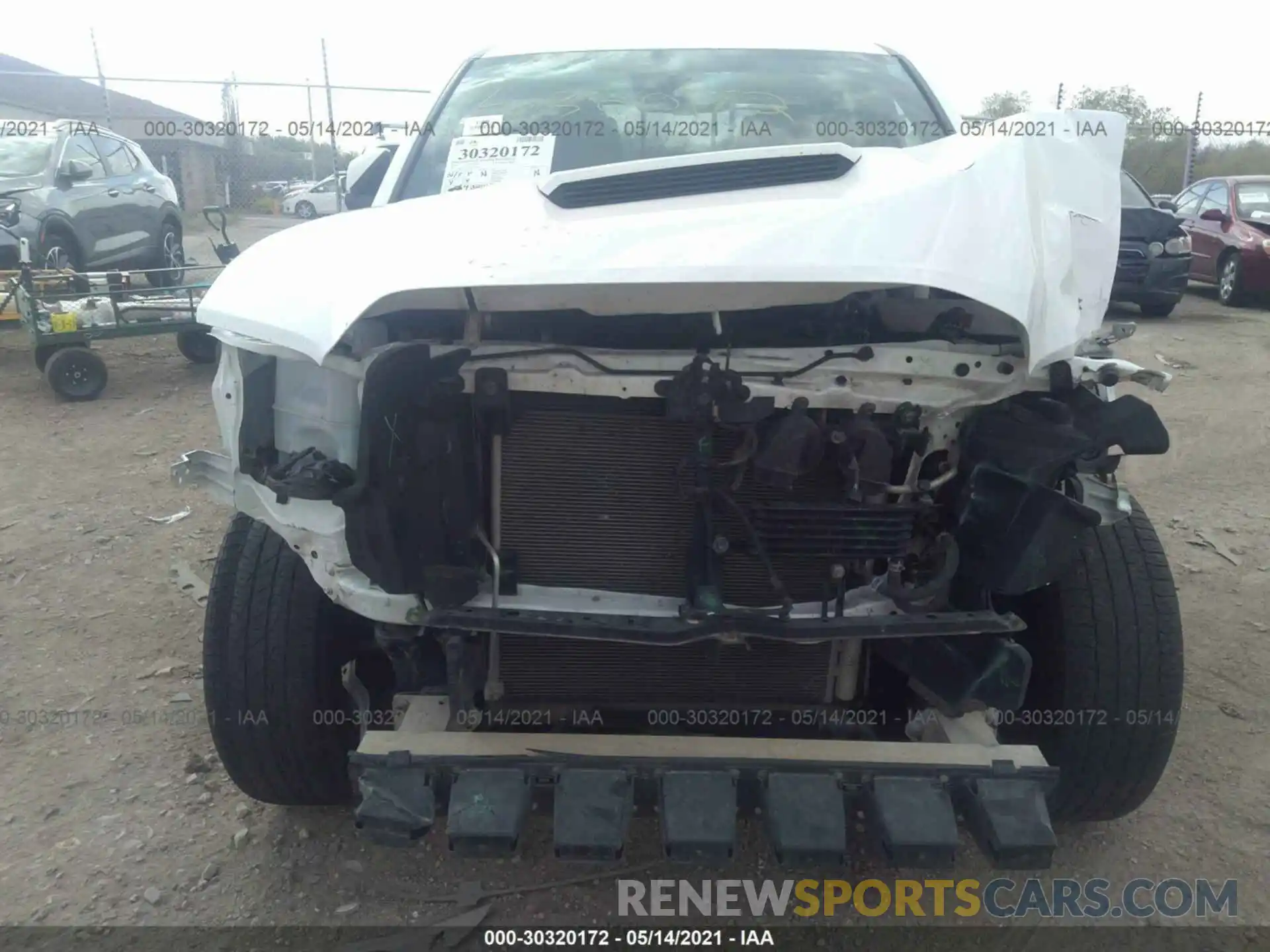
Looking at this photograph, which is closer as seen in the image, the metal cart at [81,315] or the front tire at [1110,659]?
the front tire at [1110,659]

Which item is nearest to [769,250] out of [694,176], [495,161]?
[694,176]

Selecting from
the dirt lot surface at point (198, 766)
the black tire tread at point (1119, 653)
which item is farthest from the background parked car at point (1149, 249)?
the black tire tread at point (1119, 653)

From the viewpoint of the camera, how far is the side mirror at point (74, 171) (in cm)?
881

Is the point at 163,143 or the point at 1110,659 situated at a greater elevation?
the point at 163,143

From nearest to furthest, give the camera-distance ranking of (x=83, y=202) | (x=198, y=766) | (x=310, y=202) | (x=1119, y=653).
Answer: (x=1119, y=653) < (x=198, y=766) < (x=83, y=202) < (x=310, y=202)

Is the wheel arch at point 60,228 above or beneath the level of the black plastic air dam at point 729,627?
above

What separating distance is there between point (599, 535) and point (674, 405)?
1.29ft

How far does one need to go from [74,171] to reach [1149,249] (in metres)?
10.1

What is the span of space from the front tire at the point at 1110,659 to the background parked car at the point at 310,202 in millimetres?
19644

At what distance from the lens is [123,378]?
24.9 feet

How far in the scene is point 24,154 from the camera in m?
8.88

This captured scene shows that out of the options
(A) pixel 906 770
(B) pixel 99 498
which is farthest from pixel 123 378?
(A) pixel 906 770

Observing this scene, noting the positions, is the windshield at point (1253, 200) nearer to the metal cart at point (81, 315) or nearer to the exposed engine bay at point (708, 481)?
the metal cart at point (81, 315)

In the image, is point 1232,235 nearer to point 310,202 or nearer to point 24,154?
point 24,154
